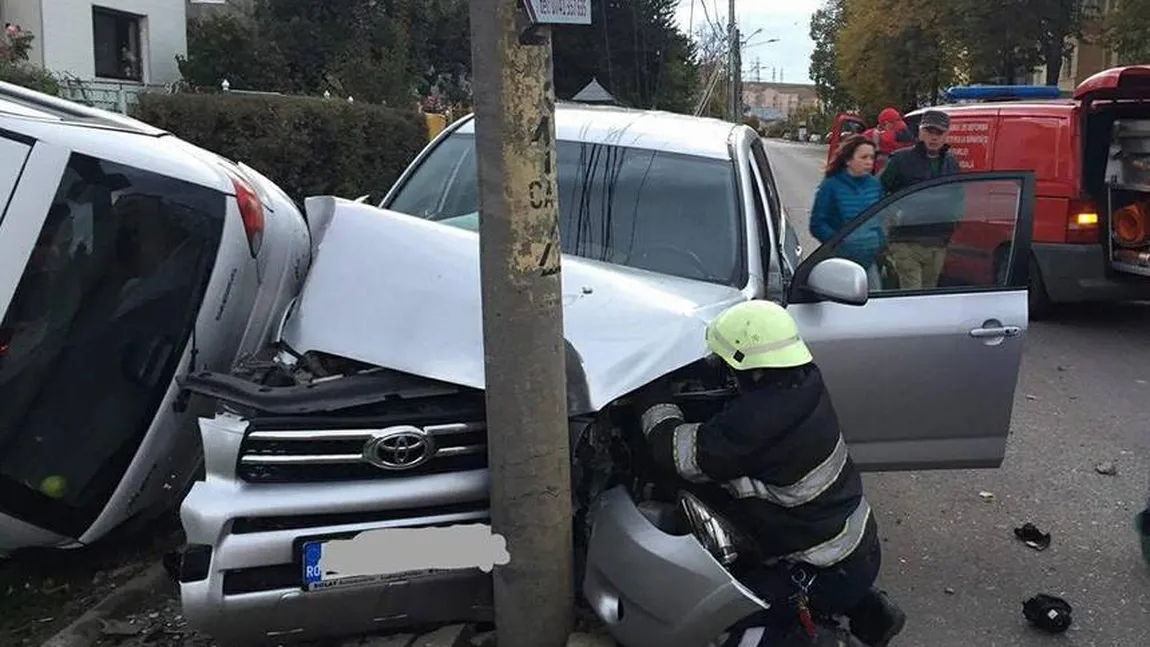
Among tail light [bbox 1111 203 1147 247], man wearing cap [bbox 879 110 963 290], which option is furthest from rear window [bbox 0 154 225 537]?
tail light [bbox 1111 203 1147 247]

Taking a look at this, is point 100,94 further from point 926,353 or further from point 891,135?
point 926,353

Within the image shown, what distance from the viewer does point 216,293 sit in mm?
3678

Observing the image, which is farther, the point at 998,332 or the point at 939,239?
the point at 939,239

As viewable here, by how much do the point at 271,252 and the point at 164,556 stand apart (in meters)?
1.28

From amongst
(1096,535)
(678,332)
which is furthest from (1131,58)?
(678,332)

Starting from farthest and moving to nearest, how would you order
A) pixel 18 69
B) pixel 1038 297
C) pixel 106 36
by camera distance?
1. pixel 106 36
2. pixel 1038 297
3. pixel 18 69

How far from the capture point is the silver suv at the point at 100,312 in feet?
10.9

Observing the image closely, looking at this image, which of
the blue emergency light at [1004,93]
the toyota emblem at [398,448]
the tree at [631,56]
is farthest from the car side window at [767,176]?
the tree at [631,56]

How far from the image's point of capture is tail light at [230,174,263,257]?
152 inches

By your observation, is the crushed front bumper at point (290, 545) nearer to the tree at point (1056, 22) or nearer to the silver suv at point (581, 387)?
the silver suv at point (581, 387)

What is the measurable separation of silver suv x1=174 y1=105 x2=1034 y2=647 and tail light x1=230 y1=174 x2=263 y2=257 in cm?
23

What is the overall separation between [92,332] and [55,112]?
3.14ft

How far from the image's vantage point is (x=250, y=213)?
3906 millimetres

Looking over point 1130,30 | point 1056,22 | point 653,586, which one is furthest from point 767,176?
point 1056,22
